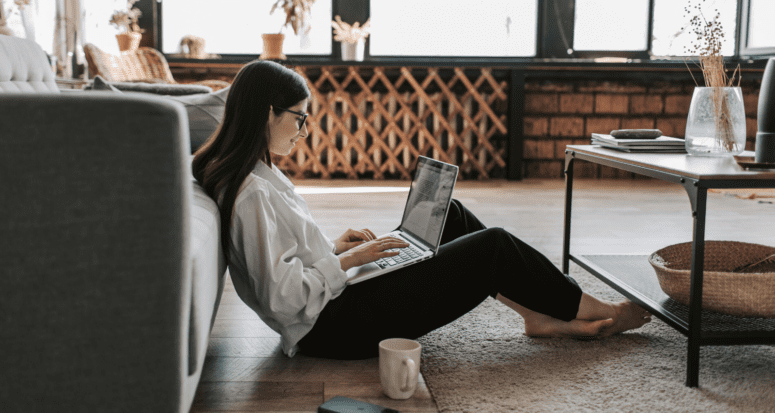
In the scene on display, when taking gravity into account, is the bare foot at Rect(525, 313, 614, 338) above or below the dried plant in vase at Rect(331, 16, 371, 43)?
below

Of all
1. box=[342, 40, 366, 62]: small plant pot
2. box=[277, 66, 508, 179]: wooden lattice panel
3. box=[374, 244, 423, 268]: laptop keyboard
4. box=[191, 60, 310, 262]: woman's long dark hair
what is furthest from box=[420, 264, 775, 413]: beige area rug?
box=[342, 40, 366, 62]: small plant pot

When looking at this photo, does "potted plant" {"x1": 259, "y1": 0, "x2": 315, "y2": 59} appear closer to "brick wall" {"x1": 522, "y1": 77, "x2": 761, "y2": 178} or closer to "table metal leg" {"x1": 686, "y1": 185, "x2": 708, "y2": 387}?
"brick wall" {"x1": 522, "y1": 77, "x2": 761, "y2": 178}

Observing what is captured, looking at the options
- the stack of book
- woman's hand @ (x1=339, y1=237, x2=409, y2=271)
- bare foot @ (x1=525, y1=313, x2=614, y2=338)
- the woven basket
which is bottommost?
bare foot @ (x1=525, y1=313, x2=614, y2=338)

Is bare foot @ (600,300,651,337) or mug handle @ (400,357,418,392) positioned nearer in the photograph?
mug handle @ (400,357,418,392)

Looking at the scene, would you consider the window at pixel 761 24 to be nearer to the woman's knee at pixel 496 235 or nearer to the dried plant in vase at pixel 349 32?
the dried plant in vase at pixel 349 32

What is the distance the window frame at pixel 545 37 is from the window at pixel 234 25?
0.05 meters

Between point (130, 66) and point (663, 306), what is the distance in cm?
301

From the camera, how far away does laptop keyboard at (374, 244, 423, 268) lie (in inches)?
44.3

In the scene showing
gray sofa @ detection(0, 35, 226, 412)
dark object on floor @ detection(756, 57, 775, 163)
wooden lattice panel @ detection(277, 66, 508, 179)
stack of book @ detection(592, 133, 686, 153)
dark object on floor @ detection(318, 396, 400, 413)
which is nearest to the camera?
gray sofa @ detection(0, 35, 226, 412)

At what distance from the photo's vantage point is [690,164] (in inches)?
46.9

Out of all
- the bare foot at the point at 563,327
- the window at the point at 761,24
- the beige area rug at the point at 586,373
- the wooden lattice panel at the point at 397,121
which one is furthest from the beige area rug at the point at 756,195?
the bare foot at the point at 563,327

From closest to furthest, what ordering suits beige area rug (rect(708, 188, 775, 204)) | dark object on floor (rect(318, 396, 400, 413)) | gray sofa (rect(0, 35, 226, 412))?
gray sofa (rect(0, 35, 226, 412)) → dark object on floor (rect(318, 396, 400, 413)) → beige area rug (rect(708, 188, 775, 204))

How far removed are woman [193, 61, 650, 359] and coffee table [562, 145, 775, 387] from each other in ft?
0.44

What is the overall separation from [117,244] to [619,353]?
0.95 metres
